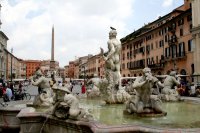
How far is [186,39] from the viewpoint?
4697 cm

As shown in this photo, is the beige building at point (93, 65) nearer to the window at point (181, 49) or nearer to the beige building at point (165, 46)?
the beige building at point (165, 46)

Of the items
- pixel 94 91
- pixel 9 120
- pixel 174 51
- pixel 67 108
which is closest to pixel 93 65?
pixel 174 51

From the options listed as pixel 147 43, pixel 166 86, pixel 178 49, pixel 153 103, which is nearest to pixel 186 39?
pixel 178 49

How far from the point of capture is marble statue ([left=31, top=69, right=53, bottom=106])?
10.1 metres

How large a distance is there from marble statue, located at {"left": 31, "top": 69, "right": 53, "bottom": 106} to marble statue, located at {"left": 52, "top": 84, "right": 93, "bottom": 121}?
315 centimetres

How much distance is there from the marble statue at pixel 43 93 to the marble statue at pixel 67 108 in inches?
124

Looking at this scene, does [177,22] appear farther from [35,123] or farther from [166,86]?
[35,123]

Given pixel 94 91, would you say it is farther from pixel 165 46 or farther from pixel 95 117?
pixel 165 46

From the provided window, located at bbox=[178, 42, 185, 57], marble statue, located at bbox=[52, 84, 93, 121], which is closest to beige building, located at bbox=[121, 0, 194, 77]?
window, located at bbox=[178, 42, 185, 57]

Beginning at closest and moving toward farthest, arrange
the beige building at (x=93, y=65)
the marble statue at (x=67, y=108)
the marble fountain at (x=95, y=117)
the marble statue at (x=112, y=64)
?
the marble fountain at (x=95, y=117), the marble statue at (x=67, y=108), the marble statue at (x=112, y=64), the beige building at (x=93, y=65)

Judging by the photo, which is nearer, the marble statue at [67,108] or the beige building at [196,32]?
the marble statue at [67,108]

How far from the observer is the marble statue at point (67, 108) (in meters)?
6.32

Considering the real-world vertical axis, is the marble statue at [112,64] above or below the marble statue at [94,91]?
above

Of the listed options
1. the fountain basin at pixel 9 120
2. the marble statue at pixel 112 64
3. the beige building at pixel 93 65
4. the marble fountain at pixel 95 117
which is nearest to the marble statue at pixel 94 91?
the marble statue at pixel 112 64
